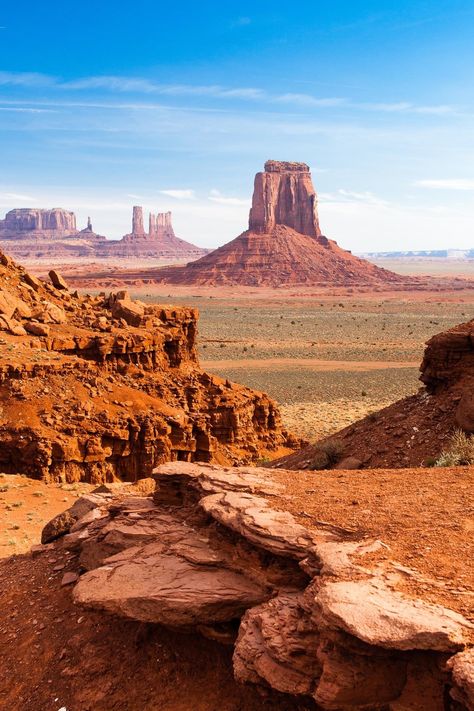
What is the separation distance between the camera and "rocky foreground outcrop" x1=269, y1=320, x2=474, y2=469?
47.4 feet

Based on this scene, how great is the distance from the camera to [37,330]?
2150cm

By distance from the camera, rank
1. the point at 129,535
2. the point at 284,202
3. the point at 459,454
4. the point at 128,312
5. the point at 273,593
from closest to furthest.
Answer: the point at 273,593 → the point at 129,535 → the point at 459,454 → the point at 128,312 → the point at 284,202

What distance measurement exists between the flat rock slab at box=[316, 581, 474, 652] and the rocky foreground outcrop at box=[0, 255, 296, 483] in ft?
42.7

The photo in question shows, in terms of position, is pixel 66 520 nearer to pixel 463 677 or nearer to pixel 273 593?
pixel 273 593

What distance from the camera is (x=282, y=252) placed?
539 feet

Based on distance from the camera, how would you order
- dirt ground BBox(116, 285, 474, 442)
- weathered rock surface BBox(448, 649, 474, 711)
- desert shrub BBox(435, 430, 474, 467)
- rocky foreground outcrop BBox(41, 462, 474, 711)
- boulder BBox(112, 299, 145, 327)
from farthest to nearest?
dirt ground BBox(116, 285, 474, 442), boulder BBox(112, 299, 145, 327), desert shrub BBox(435, 430, 474, 467), rocky foreground outcrop BBox(41, 462, 474, 711), weathered rock surface BBox(448, 649, 474, 711)

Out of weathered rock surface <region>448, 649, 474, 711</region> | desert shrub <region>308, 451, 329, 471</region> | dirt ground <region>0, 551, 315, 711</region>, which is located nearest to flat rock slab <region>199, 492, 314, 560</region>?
dirt ground <region>0, 551, 315, 711</region>

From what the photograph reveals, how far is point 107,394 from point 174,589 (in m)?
13.0

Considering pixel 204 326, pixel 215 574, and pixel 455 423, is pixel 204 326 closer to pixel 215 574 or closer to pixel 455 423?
pixel 455 423

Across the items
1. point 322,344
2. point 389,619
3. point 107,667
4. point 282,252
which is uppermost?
point 282,252

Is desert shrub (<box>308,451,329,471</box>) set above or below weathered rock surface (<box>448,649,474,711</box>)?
below

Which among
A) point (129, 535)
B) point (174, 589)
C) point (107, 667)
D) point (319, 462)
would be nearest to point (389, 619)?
point (174, 589)

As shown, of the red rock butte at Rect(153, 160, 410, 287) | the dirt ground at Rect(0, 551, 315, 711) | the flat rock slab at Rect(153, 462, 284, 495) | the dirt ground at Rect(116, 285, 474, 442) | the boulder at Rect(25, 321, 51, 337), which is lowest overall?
the dirt ground at Rect(116, 285, 474, 442)

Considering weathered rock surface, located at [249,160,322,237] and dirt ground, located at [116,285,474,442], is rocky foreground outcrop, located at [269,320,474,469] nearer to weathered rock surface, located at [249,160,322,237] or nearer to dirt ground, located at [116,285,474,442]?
dirt ground, located at [116,285,474,442]
